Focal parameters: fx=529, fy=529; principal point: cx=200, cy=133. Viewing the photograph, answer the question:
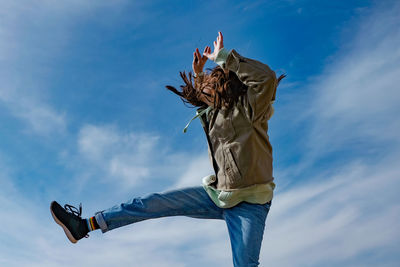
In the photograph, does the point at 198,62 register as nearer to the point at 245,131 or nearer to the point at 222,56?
the point at 222,56

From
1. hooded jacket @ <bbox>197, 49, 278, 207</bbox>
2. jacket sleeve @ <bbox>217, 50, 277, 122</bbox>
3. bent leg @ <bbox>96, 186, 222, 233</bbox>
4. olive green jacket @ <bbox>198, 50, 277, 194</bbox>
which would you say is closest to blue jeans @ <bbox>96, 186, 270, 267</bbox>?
bent leg @ <bbox>96, 186, 222, 233</bbox>

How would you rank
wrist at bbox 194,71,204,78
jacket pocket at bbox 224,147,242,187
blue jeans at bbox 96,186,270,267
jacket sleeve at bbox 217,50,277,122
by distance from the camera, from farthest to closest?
wrist at bbox 194,71,204,78
jacket pocket at bbox 224,147,242,187
blue jeans at bbox 96,186,270,267
jacket sleeve at bbox 217,50,277,122

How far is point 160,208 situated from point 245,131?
4.36ft

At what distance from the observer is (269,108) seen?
238 inches

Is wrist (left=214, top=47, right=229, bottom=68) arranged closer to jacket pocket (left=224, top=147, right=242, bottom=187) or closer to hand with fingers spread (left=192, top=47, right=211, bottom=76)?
hand with fingers spread (left=192, top=47, right=211, bottom=76)

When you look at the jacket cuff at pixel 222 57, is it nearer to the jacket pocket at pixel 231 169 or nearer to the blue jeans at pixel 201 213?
the jacket pocket at pixel 231 169

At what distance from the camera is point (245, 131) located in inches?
232

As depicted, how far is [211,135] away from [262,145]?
615 mm

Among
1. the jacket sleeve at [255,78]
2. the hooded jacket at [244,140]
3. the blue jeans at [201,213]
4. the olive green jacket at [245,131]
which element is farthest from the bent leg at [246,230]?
the jacket sleeve at [255,78]

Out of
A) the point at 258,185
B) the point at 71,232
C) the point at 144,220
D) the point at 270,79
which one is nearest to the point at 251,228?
the point at 258,185

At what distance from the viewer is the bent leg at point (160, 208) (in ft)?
20.0

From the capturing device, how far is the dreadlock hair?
19.7 ft

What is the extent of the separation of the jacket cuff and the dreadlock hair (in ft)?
0.56

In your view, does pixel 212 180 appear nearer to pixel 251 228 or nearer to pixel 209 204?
pixel 209 204
